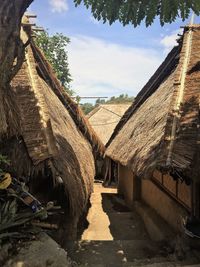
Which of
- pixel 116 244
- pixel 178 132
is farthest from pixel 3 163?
pixel 116 244

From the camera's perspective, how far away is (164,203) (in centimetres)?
812

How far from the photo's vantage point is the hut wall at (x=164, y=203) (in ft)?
23.2

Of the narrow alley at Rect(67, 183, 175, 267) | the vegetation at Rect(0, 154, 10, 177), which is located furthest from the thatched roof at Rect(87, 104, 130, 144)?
the vegetation at Rect(0, 154, 10, 177)

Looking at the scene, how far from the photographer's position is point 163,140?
6.14 meters

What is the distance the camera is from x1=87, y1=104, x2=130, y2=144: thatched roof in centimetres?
2198

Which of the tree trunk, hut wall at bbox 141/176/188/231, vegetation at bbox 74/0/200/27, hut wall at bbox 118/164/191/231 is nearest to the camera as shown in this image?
the tree trunk

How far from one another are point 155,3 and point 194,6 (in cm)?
56

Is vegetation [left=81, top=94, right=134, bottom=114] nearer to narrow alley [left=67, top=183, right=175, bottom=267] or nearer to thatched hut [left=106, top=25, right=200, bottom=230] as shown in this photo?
narrow alley [left=67, top=183, right=175, bottom=267]

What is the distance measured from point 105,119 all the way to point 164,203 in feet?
50.4

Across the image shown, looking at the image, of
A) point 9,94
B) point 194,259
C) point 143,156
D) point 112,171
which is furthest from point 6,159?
point 112,171

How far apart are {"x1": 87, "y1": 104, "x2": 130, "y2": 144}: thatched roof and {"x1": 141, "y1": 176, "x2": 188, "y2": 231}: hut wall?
37.5 ft

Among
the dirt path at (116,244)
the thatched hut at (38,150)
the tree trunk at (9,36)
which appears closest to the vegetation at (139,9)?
the tree trunk at (9,36)

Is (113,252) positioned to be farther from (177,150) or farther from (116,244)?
(177,150)

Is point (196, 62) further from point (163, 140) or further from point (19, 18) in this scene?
point (19, 18)
